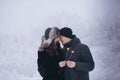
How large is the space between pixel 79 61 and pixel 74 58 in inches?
2.3

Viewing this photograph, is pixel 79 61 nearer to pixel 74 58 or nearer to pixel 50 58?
pixel 74 58

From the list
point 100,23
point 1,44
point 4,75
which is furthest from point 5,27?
point 100,23

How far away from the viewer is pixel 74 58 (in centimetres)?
321

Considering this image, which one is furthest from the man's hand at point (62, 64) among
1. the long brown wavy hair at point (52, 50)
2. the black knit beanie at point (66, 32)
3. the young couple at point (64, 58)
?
the black knit beanie at point (66, 32)

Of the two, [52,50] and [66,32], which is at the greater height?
[66,32]

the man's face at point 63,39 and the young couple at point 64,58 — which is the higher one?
the man's face at point 63,39

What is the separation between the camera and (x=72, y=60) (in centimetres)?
322

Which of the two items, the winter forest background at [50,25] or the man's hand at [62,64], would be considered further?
the winter forest background at [50,25]

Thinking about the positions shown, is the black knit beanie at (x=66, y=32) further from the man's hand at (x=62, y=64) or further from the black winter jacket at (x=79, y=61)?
the man's hand at (x=62, y=64)

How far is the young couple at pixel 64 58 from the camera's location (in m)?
3.19

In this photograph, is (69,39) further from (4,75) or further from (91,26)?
(4,75)

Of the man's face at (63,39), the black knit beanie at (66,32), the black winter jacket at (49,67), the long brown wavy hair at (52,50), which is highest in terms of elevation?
the black knit beanie at (66,32)

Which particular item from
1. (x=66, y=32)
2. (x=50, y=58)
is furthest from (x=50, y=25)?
(x=50, y=58)

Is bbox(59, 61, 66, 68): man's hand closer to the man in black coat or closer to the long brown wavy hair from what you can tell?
the man in black coat
